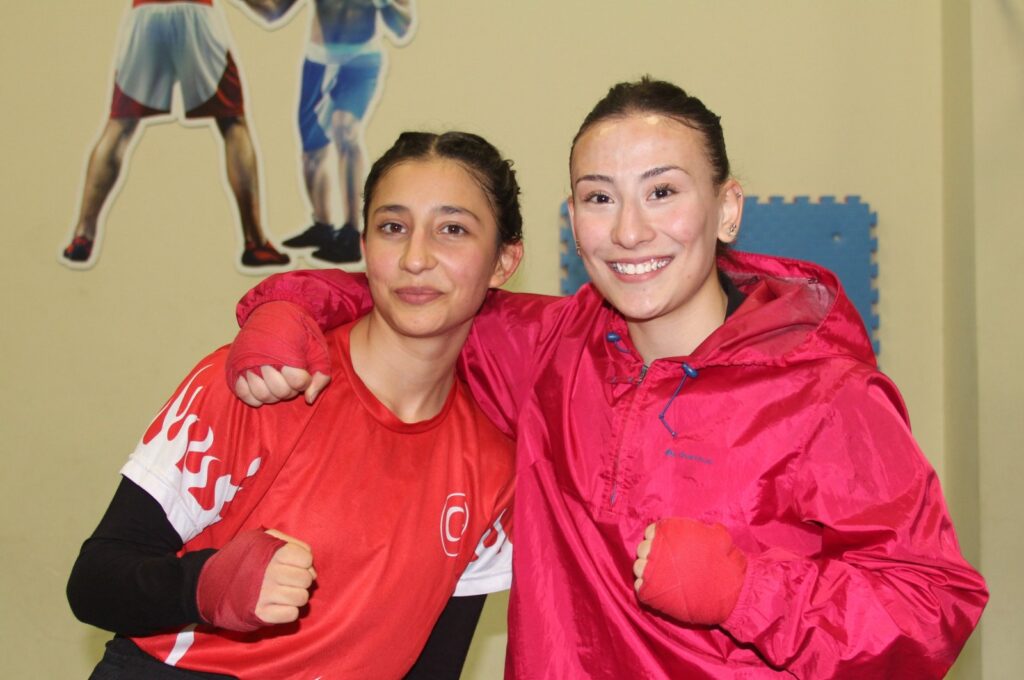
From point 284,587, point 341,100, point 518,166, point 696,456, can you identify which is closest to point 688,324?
point 696,456

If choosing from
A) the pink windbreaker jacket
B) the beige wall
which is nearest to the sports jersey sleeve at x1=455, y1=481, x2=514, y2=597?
the pink windbreaker jacket

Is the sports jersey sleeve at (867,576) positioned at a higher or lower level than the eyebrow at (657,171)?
lower

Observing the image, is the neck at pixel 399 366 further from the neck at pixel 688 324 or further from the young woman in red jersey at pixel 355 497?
the neck at pixel 688 324

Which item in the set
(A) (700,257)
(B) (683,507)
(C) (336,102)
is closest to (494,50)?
(C) (336,102)

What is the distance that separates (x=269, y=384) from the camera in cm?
145

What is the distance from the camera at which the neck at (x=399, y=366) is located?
168 centimetres

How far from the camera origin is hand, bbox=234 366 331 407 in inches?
57.0

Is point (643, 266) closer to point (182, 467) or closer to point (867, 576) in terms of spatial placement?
point (867, 576)

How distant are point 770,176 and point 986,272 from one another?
0.68 m

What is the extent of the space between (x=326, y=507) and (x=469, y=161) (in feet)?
2.14

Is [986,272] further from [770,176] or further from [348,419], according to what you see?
[348,419]

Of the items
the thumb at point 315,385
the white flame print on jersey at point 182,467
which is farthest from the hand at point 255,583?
the thumb at point 315,385

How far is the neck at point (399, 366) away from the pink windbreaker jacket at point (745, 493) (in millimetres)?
94

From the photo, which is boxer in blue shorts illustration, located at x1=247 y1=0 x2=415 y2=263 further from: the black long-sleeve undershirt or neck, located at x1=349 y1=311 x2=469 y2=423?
the black long-sleeve undershirt
